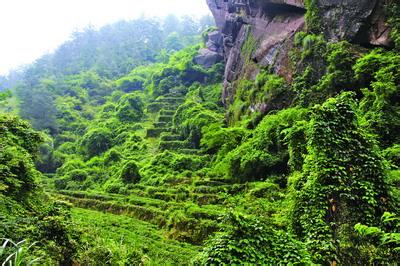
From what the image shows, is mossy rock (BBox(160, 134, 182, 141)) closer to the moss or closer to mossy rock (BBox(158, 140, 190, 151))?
mossy rock (BBox(158, 140, 190, 151))

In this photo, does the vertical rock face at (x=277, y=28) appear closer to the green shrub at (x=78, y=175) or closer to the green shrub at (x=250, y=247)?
the green shrub at (x=250, y=247)

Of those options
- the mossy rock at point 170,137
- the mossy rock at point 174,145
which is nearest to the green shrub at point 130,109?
the mossy rock at point 170,137

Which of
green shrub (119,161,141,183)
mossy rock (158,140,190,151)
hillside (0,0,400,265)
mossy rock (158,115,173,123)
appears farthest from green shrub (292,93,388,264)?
mossy rock (158,115,173,123)

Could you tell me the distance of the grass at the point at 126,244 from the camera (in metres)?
8.95

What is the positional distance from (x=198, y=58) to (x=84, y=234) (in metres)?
41.0

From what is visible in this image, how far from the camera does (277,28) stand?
2442 cm

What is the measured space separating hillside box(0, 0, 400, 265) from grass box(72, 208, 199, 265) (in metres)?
0.06

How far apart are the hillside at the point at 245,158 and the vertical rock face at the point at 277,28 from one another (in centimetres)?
11

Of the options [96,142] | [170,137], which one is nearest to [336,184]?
[170,137]

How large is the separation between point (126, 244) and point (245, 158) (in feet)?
26.8

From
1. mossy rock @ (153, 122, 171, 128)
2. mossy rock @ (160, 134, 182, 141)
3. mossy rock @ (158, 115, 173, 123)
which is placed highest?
mossy rock @ (160, 134, 182, 141)

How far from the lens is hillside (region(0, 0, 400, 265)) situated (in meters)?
7.46

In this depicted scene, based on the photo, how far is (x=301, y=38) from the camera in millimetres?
20312

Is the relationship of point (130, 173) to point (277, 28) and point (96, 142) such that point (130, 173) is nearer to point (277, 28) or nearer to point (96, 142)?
point (96, 142)
